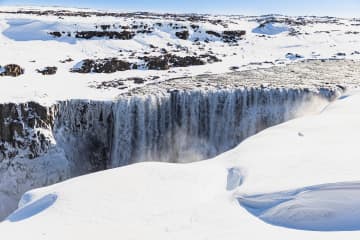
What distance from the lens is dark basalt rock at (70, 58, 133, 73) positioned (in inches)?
985

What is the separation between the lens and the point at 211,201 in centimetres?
720

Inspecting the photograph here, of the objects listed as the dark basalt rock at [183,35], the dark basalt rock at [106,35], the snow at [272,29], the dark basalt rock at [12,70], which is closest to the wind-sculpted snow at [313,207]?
the dark basalt rock at [12,70]

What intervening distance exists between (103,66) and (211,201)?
64.4 feet

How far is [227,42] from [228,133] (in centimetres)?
1855

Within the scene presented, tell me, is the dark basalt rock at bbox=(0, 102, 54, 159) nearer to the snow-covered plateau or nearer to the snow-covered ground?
the snow-covered plateau

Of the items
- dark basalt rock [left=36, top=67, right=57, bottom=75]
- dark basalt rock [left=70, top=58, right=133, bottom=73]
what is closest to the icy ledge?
dark basalt rock [left=70, top=58, right=133, bottom=73]

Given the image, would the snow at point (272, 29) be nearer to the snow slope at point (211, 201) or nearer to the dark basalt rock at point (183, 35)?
the dark basalt rock at point (183, 35)

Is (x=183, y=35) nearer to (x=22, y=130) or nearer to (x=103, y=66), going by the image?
(x=103, y=66)

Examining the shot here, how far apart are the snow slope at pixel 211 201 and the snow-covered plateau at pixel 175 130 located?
0.09ft

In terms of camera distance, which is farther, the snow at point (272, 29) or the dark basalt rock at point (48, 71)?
the snow at point (272, 29)

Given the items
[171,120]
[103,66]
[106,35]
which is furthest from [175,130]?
[106,35]

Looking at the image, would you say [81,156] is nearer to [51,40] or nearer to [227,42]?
[51,40]

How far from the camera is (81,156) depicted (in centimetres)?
1867

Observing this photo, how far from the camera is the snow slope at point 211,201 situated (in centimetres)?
626
